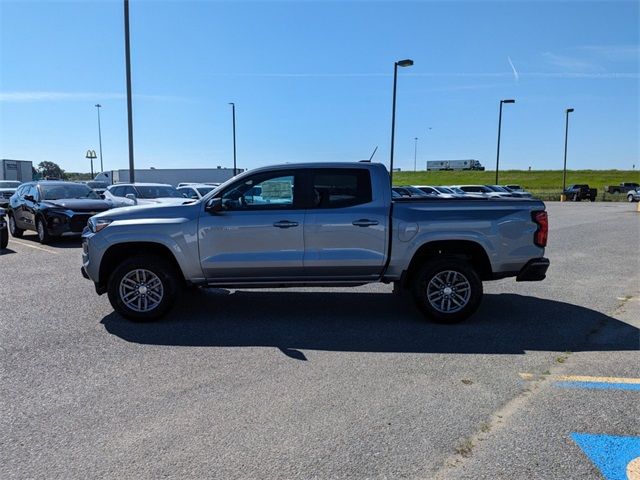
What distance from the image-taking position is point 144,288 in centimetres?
622

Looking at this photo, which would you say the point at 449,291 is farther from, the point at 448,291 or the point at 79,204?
the point at 79,204

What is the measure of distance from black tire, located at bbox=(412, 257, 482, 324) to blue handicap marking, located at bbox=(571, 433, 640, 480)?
271 centimetres

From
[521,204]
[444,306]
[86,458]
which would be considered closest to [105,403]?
[86,458]

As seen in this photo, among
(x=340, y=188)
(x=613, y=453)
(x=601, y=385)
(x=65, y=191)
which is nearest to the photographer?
(x=613, y=453)

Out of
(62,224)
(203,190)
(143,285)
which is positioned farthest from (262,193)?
(203,190)

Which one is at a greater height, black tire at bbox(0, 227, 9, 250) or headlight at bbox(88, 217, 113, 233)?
headlight at bbox(88, 217, 113, 233)

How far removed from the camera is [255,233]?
612 centimetres

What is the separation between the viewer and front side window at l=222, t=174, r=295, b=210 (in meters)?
6.22

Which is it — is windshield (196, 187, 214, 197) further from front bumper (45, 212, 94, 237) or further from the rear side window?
the rear side window

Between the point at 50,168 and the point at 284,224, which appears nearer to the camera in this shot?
the point at 284,224

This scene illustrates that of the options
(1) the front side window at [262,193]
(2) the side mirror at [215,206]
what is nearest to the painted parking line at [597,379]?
(1) the front side window at [262,193]

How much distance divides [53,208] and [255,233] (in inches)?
381

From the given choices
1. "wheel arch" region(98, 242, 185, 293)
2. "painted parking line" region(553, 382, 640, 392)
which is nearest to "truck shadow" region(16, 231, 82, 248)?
"wheel arch" region(98, 242, 185, 293)

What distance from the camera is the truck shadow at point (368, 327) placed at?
17.9 ft
